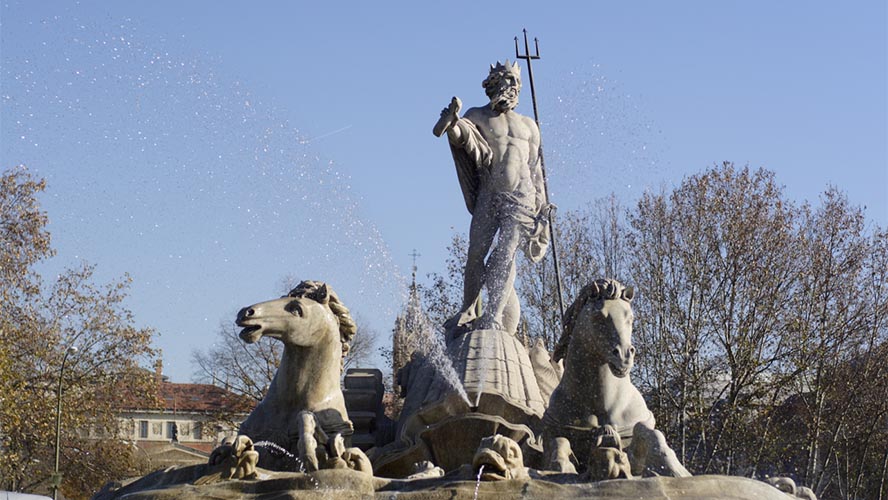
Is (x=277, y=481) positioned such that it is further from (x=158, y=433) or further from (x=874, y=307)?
(x=158, y=433)

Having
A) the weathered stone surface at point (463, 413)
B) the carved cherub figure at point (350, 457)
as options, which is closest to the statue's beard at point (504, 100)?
the weathered stone surface at point (463, 413)

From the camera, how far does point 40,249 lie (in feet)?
94.3

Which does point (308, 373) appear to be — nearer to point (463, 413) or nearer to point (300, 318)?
point (300, 318)

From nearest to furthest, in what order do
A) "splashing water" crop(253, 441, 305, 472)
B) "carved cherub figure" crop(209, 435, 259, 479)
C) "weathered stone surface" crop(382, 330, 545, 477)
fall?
"carved cherub figure" crop(209, 435, 259, 479), "splashing water" crop(253, 441, 305, 472), "weathered stone surface" crop(382, 330, 545, 477)

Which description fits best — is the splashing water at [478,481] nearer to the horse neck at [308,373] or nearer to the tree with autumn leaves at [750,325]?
the horse neck at [308,373]

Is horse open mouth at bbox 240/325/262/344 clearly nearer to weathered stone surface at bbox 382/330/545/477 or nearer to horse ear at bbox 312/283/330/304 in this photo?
horse ear at bbox 312/283/330/304

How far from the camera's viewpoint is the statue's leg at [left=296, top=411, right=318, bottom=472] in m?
7.20

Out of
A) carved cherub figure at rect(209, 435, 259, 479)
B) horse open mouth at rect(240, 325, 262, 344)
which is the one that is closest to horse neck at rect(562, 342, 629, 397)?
horse open mouth at rect(240, 325, 262, 344)

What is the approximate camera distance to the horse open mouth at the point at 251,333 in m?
7.48

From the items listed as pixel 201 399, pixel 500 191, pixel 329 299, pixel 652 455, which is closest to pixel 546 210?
pixel 500 191

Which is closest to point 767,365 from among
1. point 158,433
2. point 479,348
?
point 479,348

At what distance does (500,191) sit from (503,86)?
94 cm

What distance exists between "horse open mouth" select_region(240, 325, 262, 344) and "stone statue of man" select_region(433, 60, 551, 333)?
4.06 m

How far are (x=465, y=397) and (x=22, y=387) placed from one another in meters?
21.0
